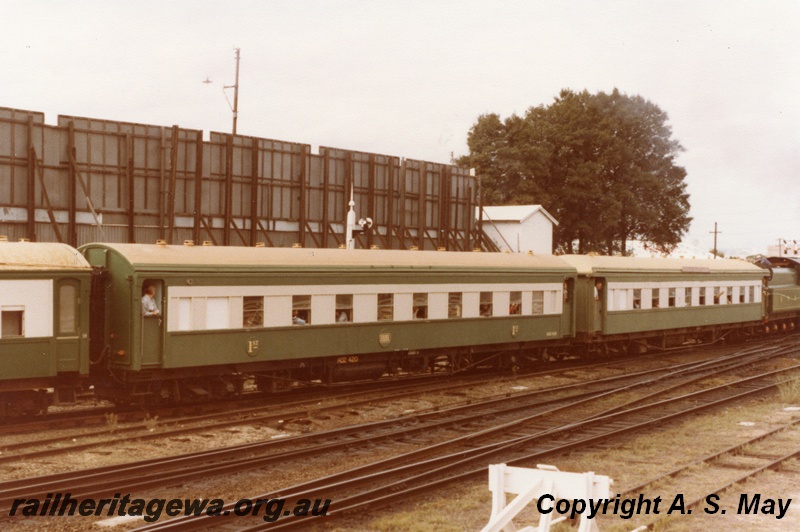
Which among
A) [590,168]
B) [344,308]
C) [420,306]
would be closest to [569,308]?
[420,306]

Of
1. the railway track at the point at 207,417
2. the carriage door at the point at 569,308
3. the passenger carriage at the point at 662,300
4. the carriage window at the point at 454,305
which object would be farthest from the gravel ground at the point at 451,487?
the passenger carriage at the point at 662,300

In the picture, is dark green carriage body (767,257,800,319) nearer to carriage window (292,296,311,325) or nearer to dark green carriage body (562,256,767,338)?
dark green carriage body (562,256,767,338)

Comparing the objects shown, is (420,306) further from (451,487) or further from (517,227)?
(517,227)

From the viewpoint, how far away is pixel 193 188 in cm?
3161

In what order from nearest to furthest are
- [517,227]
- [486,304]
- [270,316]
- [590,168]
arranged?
1. [270,316]
2. [486,304]
3. [517,227]
4. [590,168]

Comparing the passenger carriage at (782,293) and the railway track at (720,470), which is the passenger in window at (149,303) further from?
the passenger carriage at (782,293)

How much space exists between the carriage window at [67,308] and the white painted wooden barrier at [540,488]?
419 inches

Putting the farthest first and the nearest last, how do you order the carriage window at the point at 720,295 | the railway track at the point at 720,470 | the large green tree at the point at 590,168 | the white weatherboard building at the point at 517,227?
1. the large green tree at the point at 590,168
2. the white weatherboard building at the point at 517,227
3. the carriage window at the point at 720,295
4. the railway track at the point at 720,470

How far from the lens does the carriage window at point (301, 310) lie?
18.7 meters

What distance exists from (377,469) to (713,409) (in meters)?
10.1

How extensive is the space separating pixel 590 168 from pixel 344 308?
46088 millimetres

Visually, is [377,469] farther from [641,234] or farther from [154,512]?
[641,234]

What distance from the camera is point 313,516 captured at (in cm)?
1030

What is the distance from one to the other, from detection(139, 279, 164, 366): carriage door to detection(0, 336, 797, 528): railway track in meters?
3.44
